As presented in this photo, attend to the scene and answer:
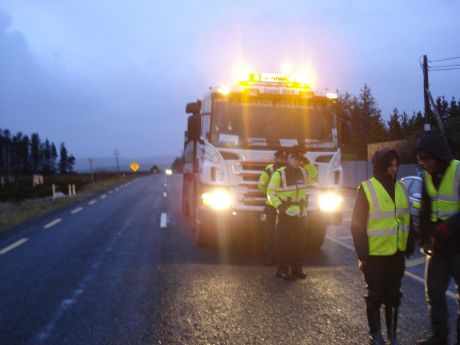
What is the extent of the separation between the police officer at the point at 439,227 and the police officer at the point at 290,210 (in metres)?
2.85

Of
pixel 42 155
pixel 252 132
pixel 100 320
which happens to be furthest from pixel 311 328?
pixel 42 155

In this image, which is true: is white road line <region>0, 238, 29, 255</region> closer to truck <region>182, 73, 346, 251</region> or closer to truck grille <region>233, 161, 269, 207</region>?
truck <region>182, 73, 346, 251</region>

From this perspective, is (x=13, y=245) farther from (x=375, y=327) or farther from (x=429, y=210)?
(x=429, y=210)

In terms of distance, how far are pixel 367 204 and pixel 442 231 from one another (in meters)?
0.61

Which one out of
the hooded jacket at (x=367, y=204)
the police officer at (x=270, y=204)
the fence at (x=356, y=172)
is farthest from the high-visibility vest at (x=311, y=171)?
the fence at (x=356, y=172)

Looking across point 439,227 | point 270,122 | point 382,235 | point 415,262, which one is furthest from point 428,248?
point 270,122

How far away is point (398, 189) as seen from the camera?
4.11 m

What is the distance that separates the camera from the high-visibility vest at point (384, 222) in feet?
13.1

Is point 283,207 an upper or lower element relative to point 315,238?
upper

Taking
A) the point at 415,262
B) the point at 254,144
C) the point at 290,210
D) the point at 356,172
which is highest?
the point at 254,144

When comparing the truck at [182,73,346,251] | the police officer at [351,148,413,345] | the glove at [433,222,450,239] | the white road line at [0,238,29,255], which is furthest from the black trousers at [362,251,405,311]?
the white road line at [0,238,29,255]

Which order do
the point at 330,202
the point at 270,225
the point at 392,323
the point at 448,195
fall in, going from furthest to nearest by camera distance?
the point at 330,202, the point at 270,225, the point at 392,323, the point at 448,195

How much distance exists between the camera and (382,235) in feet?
13.1

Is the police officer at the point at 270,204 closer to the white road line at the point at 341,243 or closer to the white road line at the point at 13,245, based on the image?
the white road line at the point at 341,243
